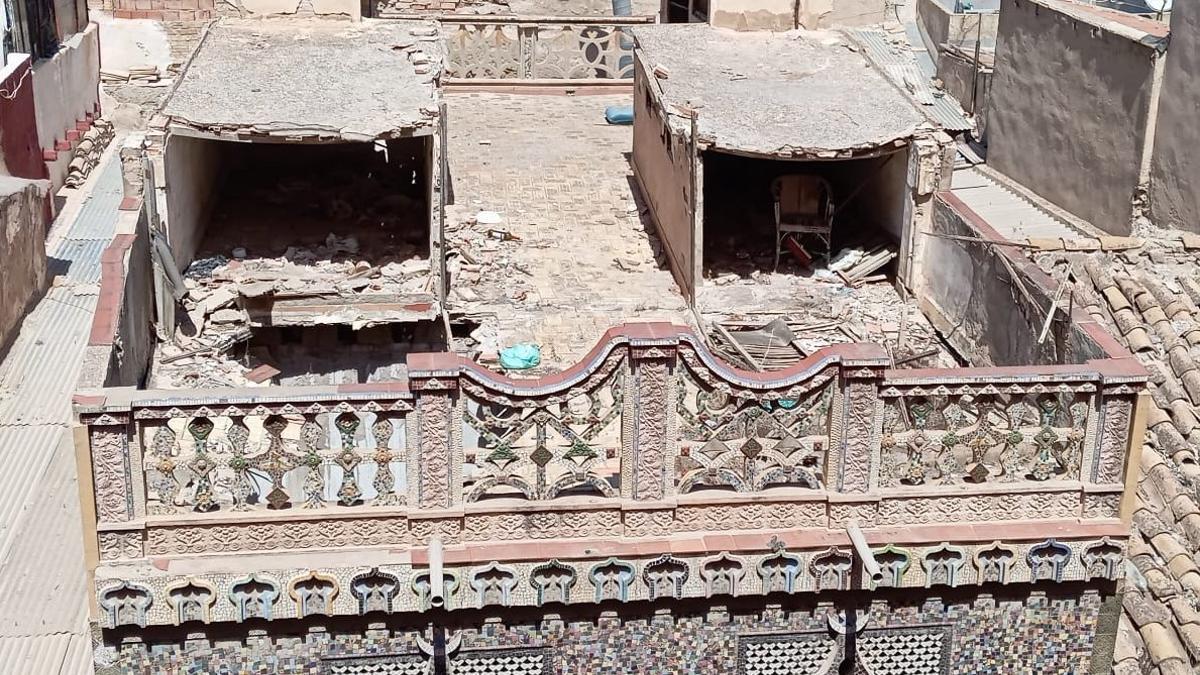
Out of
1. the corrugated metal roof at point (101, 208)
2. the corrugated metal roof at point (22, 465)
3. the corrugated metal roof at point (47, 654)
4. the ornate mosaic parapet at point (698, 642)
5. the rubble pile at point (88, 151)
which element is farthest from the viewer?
the rubble pile at point (88, 151)

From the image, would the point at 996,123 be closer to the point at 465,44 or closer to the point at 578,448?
the point at 465,44

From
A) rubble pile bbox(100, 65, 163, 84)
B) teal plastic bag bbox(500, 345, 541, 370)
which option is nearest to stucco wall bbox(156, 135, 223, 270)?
teal plastic bag bbox(500, 345, 541, 370)

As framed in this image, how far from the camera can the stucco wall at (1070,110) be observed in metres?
15.1

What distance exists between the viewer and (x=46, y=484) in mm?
11680

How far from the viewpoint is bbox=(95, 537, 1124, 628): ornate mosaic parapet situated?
848 cm

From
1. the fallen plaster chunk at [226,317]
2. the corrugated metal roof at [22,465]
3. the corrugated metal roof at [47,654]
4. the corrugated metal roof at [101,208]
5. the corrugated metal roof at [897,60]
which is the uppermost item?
the corrugated metal roof at [897,60]

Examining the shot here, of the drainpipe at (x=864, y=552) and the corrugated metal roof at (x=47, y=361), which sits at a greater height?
the drainpipe at (x=864, y=552)

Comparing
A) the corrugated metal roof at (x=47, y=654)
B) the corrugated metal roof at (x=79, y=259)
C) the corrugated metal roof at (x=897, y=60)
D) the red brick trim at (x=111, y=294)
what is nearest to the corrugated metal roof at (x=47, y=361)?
the corrugated metal roof at (x=79, y=259)

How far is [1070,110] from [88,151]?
11.2 metres

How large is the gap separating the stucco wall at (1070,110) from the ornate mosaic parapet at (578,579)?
23.1 feet

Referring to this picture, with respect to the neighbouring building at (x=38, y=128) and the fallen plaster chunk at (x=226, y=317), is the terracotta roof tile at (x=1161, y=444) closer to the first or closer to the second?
the fallen plaster chunk at (x=226, y=317)

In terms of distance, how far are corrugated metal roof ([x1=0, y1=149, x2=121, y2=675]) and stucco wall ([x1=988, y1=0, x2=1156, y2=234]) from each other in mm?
10110

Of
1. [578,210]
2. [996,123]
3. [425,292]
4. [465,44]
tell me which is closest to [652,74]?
[578,210]

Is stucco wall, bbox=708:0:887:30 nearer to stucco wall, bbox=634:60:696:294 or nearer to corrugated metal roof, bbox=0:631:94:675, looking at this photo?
stucco wall, bbox=634:60:696:294
